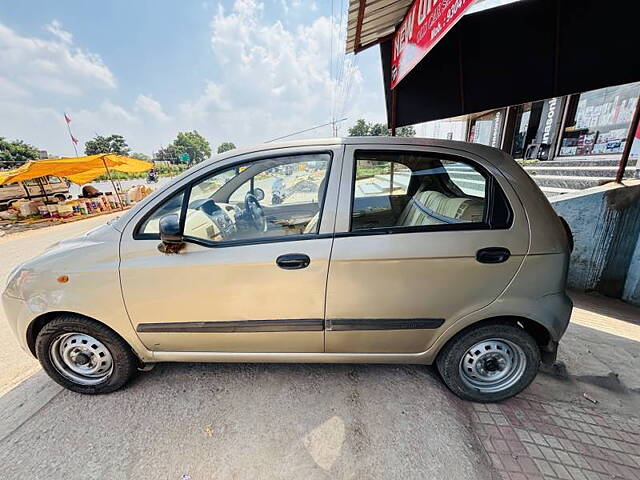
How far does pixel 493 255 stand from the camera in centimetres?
164

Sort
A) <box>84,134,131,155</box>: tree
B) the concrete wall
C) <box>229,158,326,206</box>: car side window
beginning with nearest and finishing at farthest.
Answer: <box>229,158,326,206</box>: car side window, the concrete wall, <box>84,134,131,155</box>: tree

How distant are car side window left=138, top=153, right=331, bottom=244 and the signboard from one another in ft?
5.79

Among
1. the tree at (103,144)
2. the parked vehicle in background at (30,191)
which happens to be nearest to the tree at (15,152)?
the tree at (103,144)

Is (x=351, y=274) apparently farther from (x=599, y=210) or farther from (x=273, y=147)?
(x=599, y=210)

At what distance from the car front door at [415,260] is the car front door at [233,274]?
11 cm

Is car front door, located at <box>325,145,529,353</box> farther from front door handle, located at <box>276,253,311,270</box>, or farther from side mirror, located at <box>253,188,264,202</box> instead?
side mirror, located at <box>253,188,264,202</box>

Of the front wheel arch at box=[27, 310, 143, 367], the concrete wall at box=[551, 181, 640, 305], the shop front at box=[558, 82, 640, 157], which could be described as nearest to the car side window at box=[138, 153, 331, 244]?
the front wheel arch at box=[27, 310, 143, 367]

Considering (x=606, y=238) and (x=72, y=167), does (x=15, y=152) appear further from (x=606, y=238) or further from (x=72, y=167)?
(x=606, y=238)

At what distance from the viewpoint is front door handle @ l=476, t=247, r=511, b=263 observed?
1.63 metres

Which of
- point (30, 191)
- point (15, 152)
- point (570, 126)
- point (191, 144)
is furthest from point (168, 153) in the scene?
point (570, 126)

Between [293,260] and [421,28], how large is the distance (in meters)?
3.32

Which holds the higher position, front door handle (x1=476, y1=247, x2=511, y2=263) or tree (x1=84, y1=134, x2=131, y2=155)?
tree (x1=84, y1=134, x2=131, y2=155)

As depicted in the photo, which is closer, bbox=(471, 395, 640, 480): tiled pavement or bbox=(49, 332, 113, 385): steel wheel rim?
bbox=(471, 395, 640, 480): tiled pavement

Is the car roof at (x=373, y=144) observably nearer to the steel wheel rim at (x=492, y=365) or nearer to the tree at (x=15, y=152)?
the steel wheel rim at (x=492, y=365)
